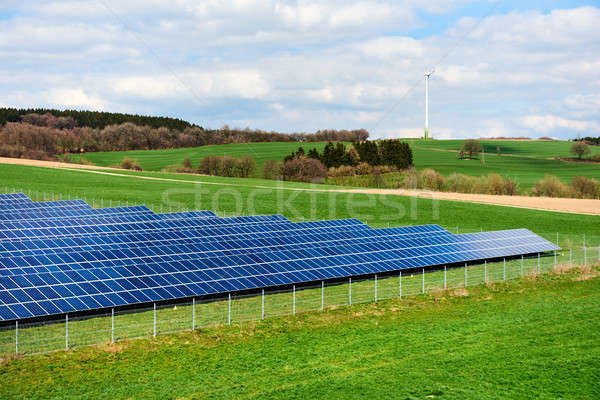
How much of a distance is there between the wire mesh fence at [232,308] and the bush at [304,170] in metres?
83.4

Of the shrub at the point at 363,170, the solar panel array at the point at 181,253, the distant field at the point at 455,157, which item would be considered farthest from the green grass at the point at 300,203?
the distant field at the point at 455,157

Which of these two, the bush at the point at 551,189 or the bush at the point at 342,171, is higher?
the bush at the point at 342,171

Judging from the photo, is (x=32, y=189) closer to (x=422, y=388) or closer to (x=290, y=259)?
(x=290, y=259)

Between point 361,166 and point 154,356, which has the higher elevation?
point 361,166

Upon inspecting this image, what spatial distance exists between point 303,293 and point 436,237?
51.2 feet

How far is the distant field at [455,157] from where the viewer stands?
469ft

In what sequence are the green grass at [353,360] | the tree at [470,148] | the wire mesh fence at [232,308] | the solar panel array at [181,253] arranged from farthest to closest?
1. the tree at [470,148]
2. the solar panel array at [181,253]
3. the wire mesh fence at [232,308]
4. the green grass at [353,360]

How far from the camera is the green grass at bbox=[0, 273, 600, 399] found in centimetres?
2159

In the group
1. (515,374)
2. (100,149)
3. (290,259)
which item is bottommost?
(515,374)

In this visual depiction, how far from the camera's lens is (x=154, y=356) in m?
25.2

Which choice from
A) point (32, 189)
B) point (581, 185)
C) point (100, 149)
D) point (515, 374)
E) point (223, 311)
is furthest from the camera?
point (100, 149)

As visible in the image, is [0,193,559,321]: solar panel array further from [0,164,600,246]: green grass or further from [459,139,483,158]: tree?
[459,139,483,158]: tree

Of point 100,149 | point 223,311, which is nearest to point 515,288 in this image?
point 223,311

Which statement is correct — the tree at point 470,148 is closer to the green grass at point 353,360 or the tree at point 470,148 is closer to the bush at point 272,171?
the bush at point 272,171
